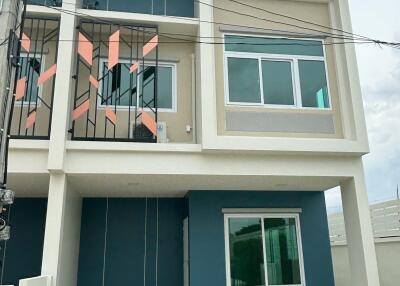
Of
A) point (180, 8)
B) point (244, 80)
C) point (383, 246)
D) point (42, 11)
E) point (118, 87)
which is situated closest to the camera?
point (42, 11)

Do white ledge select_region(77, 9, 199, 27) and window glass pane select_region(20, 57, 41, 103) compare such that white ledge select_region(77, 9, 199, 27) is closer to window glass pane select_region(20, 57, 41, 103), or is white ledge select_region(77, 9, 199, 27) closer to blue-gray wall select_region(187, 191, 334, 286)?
window glass pane select_region(20, 57, 41, 103)

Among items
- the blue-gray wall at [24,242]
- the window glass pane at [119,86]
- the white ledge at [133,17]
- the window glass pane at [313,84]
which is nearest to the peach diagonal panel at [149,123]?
the window glass pane at [119,86]

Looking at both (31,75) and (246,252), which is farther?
(246,252)

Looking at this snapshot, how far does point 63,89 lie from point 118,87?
73.0 inches

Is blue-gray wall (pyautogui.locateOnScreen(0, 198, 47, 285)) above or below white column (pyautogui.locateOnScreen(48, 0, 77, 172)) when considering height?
below

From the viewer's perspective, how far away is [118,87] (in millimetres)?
8391

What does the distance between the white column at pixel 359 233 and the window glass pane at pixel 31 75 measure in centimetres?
662

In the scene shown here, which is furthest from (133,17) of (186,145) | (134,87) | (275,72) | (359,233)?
(359,233)

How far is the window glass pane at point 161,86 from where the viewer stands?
8.48 meters

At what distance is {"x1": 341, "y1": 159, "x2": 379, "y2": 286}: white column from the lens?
6.95m

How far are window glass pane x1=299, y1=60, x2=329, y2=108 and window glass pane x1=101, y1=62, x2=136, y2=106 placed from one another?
11.9ft

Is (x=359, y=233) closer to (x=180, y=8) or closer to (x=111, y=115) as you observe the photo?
(x=111, y=115)

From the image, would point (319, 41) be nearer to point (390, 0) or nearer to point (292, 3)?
point (292, 3)

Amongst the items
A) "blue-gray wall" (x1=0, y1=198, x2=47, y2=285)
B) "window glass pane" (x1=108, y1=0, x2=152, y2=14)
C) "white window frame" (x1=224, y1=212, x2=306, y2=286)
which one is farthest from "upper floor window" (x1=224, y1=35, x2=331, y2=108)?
"blue-gray wall" (x1=0, y1=198, x2=47, y2=285)
